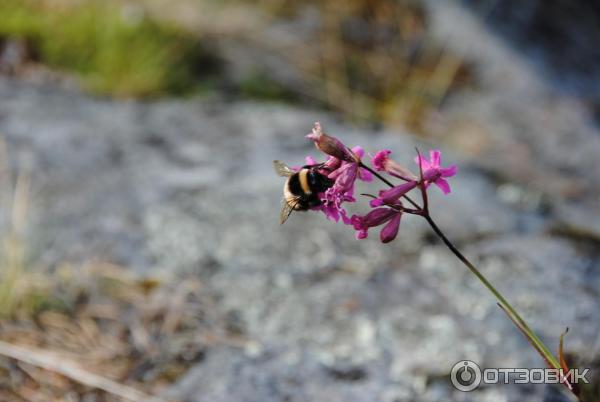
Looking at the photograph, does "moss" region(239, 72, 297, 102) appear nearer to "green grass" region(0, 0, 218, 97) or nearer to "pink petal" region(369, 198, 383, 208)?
"green grass" region(0, 0, 218, 97)

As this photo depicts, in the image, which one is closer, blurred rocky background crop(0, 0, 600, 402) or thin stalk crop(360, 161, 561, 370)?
thin stalk crop(360, 161, 561, 370)

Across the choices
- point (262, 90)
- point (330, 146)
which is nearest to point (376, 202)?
point (330, 146)

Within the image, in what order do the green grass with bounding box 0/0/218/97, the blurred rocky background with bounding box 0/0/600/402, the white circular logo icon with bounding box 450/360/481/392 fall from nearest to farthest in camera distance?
the white circular logo icon with bounding box 450/360/481/392 < the blurred rocky background with bounding box 0/0/600/402 < the green grass with bounding box 0/0/218/97

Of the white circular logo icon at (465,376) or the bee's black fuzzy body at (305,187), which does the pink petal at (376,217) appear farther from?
the white circular logo icon at (465,376)

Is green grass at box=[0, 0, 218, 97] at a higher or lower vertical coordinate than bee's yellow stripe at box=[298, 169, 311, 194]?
higher

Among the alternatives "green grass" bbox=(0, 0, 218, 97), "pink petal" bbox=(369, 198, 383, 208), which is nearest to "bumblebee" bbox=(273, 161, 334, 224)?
"pink petal" bbox=(369, 198, 383, 208)

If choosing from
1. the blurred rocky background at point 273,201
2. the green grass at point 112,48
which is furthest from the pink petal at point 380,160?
the green grass at point 112,48
